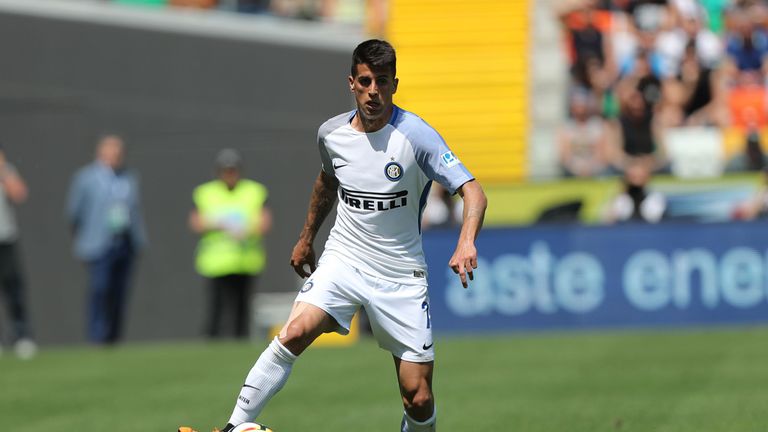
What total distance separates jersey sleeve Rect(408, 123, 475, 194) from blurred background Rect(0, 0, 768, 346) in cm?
1042

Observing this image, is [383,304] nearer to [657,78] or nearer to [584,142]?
[584,142]

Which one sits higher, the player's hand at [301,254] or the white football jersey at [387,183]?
the white football jersey at [387,183]

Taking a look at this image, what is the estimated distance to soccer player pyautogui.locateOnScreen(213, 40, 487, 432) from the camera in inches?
284

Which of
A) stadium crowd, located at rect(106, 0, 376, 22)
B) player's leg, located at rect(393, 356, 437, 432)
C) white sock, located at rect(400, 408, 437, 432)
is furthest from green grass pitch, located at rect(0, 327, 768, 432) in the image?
stadium crowd, located at rect(106, 0, 376, 22)

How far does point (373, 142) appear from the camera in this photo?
728 cm

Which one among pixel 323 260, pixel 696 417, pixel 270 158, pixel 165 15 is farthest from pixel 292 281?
pixel 323 260

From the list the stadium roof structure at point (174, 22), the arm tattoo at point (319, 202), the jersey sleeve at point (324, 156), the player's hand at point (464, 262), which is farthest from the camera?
the stadium roof structure at point (174, 22)

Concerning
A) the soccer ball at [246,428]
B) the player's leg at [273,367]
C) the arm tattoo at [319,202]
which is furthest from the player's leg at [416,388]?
the arm tattoo at [319,202]

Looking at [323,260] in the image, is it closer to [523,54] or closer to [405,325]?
[405,325]

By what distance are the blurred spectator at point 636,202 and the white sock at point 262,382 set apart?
1041cm

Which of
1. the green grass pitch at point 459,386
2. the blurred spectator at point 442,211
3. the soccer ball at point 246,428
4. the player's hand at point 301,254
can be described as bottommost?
the green grass pitch at point 459,386

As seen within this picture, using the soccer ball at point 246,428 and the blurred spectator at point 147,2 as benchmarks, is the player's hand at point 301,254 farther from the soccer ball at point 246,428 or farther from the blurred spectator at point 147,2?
the blurred spectator at point 147,2

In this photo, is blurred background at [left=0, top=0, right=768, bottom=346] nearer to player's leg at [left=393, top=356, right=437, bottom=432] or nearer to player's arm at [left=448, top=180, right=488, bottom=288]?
player's leg at [left=393, top=356, right=437, bottom=432]

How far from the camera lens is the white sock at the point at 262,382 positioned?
23.6 ft
